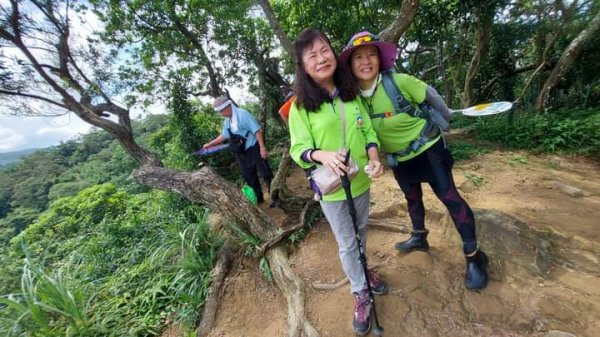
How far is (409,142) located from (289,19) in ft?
21.5

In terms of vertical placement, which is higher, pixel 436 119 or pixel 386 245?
pixel 436 119

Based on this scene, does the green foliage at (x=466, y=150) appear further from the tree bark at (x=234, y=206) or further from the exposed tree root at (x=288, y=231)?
the tree bark at (x=234, y=206)

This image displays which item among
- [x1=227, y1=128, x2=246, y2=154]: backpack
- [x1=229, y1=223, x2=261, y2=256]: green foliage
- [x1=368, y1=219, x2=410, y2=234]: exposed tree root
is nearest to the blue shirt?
[x1=227, y1=128, x2=246, y2=154]: backpack

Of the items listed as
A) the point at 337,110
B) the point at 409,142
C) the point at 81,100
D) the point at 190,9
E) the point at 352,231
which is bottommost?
the point at 352,231

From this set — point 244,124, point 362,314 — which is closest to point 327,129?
point 362,314

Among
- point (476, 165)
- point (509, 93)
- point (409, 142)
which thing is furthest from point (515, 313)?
point (509, 93)

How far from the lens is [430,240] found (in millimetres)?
2734

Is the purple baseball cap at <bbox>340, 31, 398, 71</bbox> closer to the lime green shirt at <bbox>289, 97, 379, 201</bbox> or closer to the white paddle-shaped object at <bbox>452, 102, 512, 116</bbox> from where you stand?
the lime green shirt at <bbox>289, 97, 379, 201</bbox>

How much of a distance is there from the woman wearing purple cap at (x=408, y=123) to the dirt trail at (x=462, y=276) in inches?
9.6

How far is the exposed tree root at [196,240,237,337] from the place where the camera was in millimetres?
2488

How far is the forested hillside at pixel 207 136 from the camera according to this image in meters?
2.67

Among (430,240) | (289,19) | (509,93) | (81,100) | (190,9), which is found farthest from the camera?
(509,93)

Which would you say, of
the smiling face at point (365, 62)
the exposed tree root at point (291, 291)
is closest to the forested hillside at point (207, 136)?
the exposed tree root at point (291, 291)

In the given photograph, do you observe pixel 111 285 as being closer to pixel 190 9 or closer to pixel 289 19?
pixel 190 9
